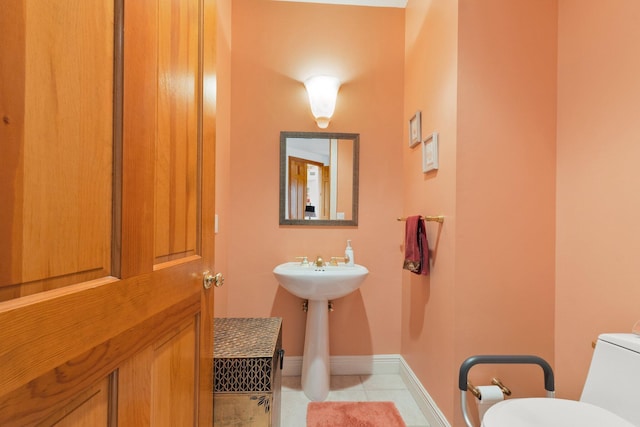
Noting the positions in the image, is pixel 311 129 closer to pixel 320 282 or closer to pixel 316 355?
pixel 320 282

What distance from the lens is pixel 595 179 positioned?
1.21 m

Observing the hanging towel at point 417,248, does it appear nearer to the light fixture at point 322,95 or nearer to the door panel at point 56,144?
the light fixture at point 322,95

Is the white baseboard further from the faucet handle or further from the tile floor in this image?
the faucet handle

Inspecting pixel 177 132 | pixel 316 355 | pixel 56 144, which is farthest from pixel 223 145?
pixel 56 144

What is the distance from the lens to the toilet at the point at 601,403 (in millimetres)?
886

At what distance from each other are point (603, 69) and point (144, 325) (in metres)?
1.78

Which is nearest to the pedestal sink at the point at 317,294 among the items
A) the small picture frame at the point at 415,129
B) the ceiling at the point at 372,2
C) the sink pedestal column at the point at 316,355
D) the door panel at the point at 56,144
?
the sink pedestal column at the point at 316,355

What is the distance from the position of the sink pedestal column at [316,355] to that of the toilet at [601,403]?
112 centimetres

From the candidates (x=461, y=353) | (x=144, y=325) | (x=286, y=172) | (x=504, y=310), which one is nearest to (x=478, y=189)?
(x=504, y=310)

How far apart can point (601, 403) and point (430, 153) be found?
1.24m

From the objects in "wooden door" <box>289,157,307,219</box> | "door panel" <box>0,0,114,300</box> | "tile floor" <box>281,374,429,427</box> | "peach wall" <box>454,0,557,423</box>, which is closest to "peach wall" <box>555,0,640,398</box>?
"peach wall" <box>454,0,557,423</box>

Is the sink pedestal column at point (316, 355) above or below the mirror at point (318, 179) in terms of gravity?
below

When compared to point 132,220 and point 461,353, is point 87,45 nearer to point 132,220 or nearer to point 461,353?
point 132,220

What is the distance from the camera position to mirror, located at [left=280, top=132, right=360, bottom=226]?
7.11 ft
